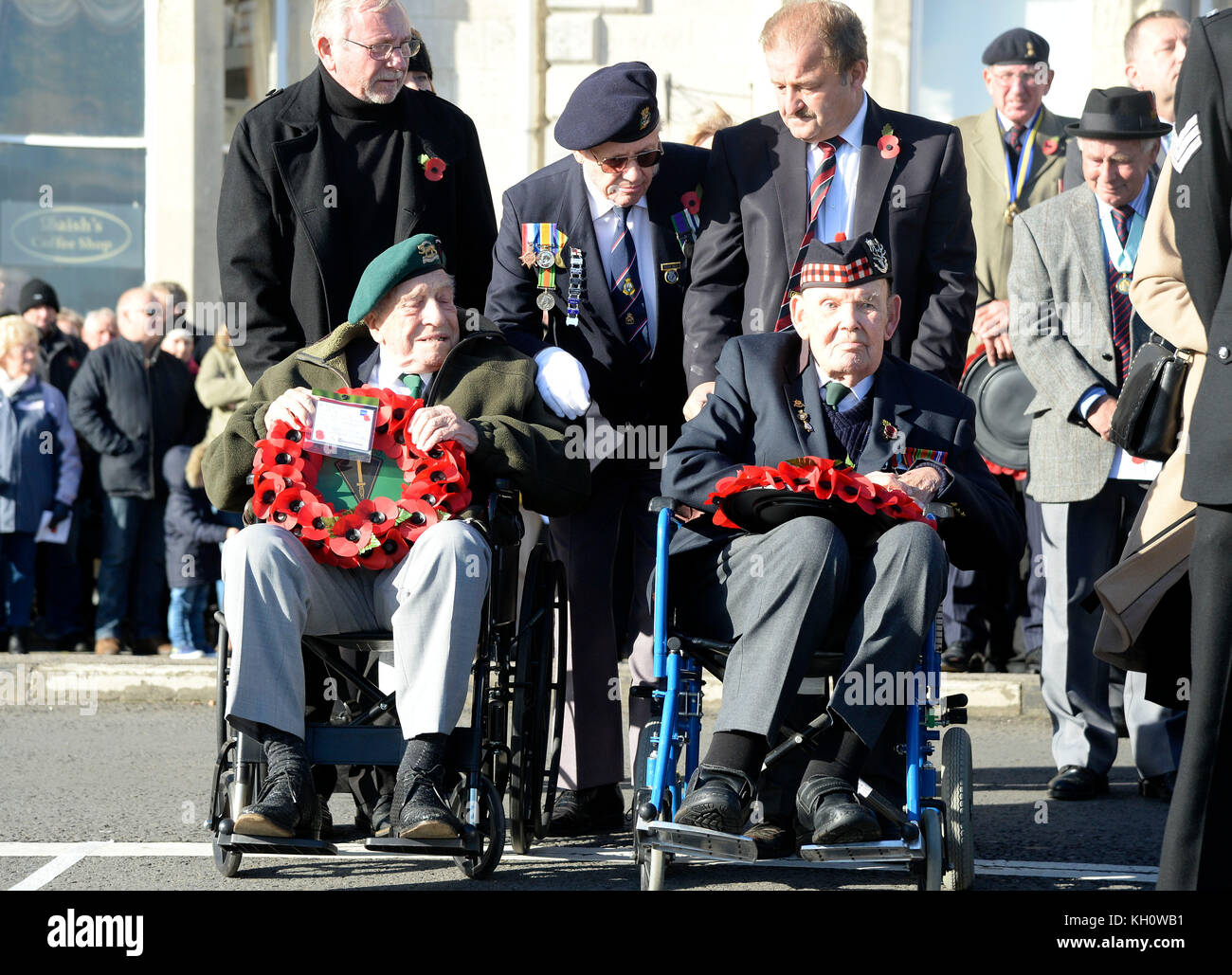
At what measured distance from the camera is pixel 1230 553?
3.63 metres

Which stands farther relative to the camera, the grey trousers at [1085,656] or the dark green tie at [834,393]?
the grey trousers at [1085,656]

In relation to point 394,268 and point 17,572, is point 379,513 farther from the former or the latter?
point 17,572

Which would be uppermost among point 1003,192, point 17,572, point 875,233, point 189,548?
point 1003,192

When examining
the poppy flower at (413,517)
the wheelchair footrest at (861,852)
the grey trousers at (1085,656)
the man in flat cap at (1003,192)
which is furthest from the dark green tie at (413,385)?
the man in flat cap at (1003,192)

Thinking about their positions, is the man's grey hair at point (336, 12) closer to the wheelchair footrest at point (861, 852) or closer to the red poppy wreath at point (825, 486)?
the red poppy wreath at point (825, 486)

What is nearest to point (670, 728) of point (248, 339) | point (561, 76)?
point (248, 339)

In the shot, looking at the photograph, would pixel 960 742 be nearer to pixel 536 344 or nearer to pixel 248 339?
pixel 536 344

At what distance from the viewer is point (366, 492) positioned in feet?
16.8

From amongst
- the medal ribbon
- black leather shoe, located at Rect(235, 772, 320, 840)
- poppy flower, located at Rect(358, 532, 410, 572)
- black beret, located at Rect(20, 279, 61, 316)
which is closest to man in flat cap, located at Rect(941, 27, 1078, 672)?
the medal ribbon

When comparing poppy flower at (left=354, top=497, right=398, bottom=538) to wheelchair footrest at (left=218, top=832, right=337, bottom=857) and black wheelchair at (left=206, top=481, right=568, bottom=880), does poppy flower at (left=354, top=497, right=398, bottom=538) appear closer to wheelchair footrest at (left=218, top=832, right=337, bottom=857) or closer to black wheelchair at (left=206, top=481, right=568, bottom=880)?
black wheelchair at (left=206, top=481, right=568, bottom=880)

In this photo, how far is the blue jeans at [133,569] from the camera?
9.77m

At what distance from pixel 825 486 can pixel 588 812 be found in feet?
5.09

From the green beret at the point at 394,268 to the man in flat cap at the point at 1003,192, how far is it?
159 inches

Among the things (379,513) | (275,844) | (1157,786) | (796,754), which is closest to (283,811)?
(275,844)
